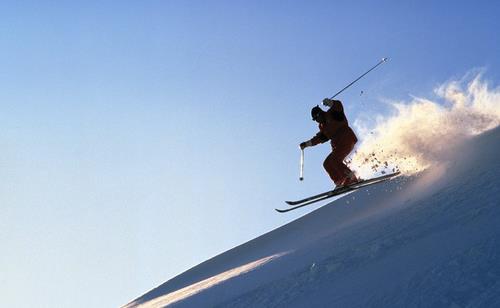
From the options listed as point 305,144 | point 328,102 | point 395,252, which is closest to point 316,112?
point 328,102

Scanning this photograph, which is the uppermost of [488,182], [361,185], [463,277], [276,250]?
[361,185]

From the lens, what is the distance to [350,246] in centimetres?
601

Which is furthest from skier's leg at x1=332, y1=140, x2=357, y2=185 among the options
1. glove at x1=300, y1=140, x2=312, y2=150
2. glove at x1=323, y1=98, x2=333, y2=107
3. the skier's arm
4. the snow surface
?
the snow surface

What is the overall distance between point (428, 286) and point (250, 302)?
2102 millimetres

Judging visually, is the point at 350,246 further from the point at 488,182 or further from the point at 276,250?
the point at 276,250

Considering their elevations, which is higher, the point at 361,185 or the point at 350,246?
the point at 361,185

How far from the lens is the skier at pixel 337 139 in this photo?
35.6 ft

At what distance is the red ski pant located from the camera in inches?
427

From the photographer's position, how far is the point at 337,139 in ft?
35.9

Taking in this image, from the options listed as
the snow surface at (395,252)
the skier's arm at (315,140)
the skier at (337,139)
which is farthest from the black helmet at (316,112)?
the snow surface at (395,252)

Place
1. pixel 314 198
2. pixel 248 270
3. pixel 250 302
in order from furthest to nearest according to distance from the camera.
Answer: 1. pixel 314 198
2. pixel 248 270
3. pixel 250 302

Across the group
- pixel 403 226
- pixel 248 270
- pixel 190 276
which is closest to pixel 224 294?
pixel 248 270

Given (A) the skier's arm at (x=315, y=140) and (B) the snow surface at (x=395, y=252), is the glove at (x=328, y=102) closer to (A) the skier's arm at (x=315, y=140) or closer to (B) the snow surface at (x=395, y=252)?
(A) the skier's arm at (x=315, y=140)

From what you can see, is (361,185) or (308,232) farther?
(361,185)
